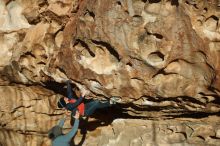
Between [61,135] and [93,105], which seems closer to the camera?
[93,105]

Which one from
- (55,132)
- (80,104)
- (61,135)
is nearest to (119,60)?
(80,104)

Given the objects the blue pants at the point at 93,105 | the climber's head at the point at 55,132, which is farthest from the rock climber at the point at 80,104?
the climber's head at the point at 55,132

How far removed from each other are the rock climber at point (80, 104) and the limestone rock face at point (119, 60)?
0.30 feet

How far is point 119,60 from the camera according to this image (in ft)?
14.5

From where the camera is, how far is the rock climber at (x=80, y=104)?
4820 millimetres

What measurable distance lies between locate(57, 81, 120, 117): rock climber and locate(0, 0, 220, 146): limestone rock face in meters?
0.09

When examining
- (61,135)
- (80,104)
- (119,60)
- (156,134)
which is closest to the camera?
(119,60)

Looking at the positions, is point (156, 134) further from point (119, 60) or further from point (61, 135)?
point (119, 60)

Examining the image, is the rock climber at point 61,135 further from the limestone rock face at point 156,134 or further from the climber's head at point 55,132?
the limestone rock face at point 156,134

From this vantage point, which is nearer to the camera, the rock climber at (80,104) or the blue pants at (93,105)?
the rock climber at (80,104)

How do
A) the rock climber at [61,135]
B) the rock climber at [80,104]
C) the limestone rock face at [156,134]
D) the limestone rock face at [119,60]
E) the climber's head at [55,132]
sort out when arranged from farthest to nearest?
the climber's head at [55,132] → the limestone rock face at [156,134] → the rock climber at [61,135] → the rock climber at [80,104] → the limestone rock face at [119,60]

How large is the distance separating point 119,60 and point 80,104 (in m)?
0.82

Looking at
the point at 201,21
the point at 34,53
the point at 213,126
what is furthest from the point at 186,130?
the point at 34,53

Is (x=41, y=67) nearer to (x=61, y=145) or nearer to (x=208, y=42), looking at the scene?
(x=61, y=145)
